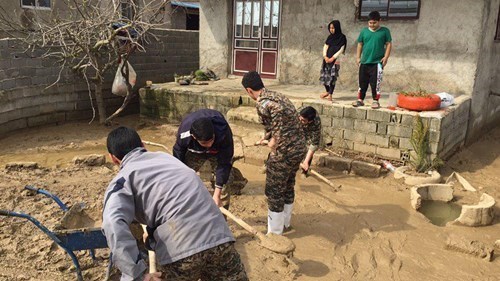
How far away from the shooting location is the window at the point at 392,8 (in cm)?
839

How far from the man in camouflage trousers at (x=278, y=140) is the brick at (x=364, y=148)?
303cm

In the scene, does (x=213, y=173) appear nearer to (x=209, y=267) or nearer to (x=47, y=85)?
(x=209, y=267)

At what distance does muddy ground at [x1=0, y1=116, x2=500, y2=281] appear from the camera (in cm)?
399

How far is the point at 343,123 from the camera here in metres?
7.32

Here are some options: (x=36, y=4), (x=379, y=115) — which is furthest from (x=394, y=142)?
(x=36, y=4)

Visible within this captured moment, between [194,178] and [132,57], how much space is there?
363 inches

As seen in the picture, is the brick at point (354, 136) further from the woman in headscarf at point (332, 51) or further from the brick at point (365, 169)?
the woman in headscarf at point (332, 51)

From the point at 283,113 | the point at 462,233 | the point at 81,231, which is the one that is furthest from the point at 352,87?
the point at 81,231

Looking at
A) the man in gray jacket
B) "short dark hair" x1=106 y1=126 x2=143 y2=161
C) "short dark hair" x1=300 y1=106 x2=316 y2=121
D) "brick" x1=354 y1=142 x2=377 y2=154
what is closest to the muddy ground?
"brick" x1=354 y1=142 x2=377 y2=154

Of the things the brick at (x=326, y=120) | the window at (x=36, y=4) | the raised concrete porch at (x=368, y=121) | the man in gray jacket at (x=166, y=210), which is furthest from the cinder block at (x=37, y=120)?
the man in gray jacket at (x=166, y=210)

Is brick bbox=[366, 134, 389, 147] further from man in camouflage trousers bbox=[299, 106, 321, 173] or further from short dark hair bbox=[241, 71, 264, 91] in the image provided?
short dark hair bbox=[241, 71, 264, 91]

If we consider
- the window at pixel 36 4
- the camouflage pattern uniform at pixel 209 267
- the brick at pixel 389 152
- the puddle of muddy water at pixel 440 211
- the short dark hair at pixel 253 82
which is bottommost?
the puddle of muddy water at pixel 440 211

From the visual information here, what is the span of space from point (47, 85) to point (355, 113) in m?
6.44

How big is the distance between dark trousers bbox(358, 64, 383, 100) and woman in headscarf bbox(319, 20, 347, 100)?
53 centimetres
